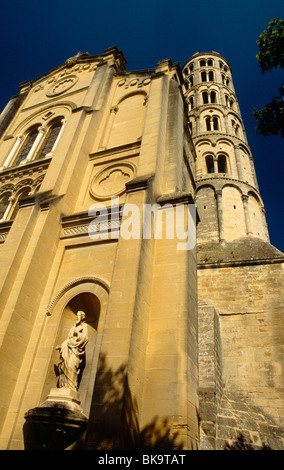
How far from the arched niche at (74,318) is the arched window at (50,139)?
797cm

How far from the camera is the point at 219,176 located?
2202 centimetres

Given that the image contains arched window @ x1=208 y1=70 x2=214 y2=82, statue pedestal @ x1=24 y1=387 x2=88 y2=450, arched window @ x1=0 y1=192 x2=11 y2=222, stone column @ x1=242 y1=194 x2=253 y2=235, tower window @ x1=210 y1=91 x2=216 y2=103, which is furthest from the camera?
arched window @ x1=208 y1=70 x2=214 y2=82

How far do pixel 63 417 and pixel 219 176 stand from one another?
63.8 feet

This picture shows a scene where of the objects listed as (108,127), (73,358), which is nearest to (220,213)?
(108,127)

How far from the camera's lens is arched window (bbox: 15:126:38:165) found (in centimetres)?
1441

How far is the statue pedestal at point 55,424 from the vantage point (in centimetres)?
532

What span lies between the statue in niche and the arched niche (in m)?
0.20

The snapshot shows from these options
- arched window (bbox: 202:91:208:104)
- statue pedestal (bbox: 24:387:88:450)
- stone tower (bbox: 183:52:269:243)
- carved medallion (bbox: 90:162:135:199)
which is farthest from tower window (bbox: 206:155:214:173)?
statue pedestal (bbox: 24:387:88:450)

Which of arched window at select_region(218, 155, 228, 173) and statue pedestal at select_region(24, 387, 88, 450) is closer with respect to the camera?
statue pedestal at select_region(24, 387, 88, 450)

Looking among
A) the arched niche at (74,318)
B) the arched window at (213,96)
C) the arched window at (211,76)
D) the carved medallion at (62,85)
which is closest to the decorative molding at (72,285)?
the arched niche at (74,318)

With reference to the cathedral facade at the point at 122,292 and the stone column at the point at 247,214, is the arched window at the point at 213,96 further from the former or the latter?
the cathedral facade at the point at 122,292

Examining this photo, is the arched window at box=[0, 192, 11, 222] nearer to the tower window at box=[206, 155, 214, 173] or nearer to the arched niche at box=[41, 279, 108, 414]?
the arched niche at box=[41, 279, 108, 414]

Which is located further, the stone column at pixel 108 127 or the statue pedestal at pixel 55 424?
the stone column at pixel 108 127
